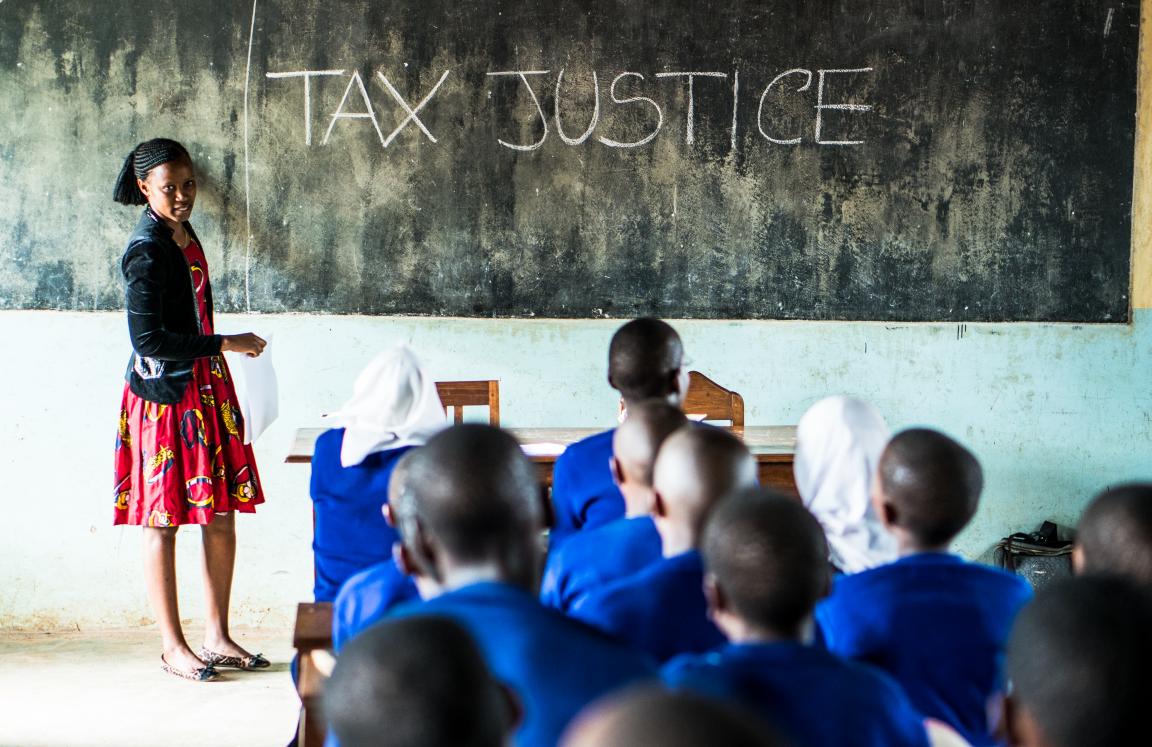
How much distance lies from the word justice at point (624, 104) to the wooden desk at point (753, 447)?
111 cm

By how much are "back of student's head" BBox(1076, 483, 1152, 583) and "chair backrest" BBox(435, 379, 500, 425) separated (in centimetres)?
242

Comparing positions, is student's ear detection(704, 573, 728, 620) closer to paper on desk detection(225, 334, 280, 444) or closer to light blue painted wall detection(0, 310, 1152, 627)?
paper on desk detection(225, 334, 280, 444)

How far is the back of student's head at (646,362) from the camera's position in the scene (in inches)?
108

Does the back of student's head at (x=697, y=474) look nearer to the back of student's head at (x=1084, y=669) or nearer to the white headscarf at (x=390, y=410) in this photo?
the back of student's head at (x=1084, y=669)

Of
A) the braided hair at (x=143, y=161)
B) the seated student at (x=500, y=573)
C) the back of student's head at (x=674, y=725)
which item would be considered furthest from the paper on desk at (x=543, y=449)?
the back of student's head at (x=674, y=725)

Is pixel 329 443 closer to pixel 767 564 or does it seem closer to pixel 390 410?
pixel 390 410

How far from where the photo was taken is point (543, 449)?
3.21 m

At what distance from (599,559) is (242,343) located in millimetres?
1887

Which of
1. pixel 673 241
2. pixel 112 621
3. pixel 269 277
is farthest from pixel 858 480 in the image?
pixel 112 621

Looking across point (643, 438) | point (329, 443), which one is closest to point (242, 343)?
point (329, 443)

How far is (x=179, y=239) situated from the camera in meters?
3.62

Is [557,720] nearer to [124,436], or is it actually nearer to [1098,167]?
[124,436]

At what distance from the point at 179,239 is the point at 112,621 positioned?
1.49 metres

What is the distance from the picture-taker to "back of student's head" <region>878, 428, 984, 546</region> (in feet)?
5.69
